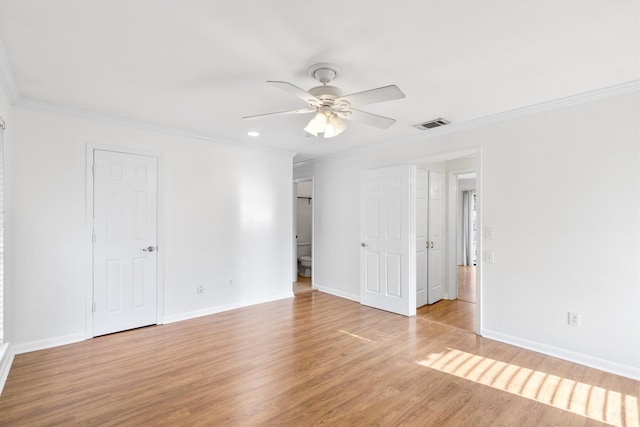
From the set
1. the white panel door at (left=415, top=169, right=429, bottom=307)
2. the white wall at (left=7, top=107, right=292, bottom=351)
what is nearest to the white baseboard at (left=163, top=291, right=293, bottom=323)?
the white wall at (left=7, top=107, right=292, bottom=351)

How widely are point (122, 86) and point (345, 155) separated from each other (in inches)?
131

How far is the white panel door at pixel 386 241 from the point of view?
4305 millimetres

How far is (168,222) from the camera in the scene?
13.1ft

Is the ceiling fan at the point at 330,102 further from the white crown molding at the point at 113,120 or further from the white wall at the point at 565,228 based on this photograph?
the white crown molding at the point at 113,120

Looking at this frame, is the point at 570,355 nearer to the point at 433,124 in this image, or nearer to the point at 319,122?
the point at 433,124

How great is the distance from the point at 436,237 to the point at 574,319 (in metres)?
2.22

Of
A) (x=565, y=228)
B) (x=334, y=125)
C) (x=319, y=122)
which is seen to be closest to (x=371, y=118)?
(x=334, y=125)

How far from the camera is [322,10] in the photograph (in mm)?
1707

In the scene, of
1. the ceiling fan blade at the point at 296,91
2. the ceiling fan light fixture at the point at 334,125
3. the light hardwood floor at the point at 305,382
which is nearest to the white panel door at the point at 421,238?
the light hardwood floor at the point at 305,382

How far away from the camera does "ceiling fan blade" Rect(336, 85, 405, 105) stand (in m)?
1.98

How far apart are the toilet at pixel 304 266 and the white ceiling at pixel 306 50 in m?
4.15

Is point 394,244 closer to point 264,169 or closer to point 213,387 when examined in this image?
point 264,169

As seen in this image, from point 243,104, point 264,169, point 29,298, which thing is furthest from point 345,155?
point 29,298

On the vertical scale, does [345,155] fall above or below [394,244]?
above
